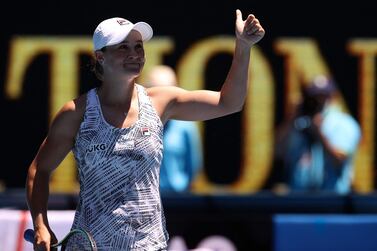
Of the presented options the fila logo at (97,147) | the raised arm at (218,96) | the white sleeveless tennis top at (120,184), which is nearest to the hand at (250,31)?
the raised arm at (218,96)

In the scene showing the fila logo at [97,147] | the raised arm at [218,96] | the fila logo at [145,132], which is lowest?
the fila logo at [97,147]

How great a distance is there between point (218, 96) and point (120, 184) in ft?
1.87

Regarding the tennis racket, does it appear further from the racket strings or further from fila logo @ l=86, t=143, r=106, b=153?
fila logo @ l=86, t=143, r=106, b=153

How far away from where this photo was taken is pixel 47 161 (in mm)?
4719

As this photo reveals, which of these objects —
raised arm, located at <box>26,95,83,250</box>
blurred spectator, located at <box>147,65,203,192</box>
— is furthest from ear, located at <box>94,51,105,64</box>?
blurred spectator, located at <box>147,65,203,192</box>

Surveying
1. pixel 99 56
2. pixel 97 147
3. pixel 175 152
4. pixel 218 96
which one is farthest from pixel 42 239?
pixel 175 152

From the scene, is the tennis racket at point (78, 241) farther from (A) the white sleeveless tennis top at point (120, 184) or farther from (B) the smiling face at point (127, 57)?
(B) the smiling face at point (127, 57)

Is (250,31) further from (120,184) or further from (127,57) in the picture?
(120,184)

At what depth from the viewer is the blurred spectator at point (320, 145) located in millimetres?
8266

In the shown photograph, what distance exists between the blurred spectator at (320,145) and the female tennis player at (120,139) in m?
3.57

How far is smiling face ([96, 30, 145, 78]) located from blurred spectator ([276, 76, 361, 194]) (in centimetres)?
377

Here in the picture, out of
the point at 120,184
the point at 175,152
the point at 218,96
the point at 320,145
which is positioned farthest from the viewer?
the point at 320,145

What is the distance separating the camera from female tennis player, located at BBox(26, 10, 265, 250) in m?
4.57

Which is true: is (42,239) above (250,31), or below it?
below
